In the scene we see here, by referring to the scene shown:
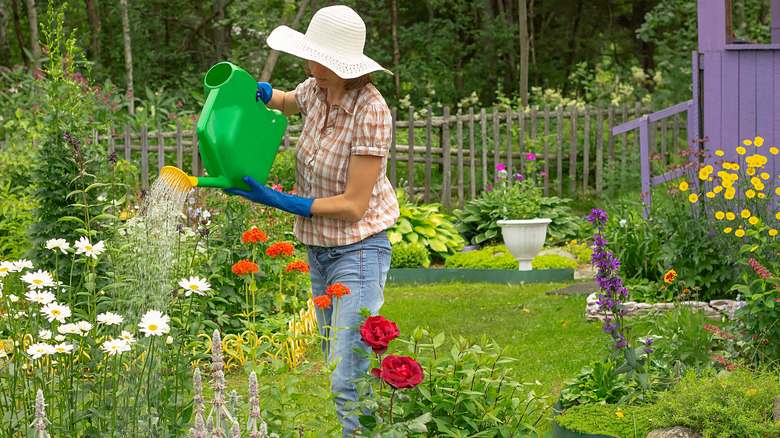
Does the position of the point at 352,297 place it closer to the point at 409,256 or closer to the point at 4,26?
the point at 409,256

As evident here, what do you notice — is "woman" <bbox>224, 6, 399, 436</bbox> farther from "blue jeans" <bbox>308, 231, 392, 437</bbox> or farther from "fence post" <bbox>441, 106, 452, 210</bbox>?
"fence post" <bbox>441, 106, 452, 210</bbox>

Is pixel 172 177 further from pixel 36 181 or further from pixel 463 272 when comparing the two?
pixel 463 272

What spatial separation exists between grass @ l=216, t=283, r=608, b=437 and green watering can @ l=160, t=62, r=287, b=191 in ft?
4.81

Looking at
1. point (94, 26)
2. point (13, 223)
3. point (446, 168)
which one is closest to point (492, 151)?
point (446, 168)

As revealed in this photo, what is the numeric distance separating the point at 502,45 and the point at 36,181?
13.0 meters

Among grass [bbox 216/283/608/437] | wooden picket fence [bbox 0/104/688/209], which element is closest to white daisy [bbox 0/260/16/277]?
grass [bbox 216/283/608/437]

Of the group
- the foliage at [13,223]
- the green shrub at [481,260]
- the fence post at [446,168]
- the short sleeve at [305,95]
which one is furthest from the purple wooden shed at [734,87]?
the fence post at [446,168]

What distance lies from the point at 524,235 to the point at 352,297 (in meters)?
4.45

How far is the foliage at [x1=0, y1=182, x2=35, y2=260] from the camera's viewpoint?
5.14 m

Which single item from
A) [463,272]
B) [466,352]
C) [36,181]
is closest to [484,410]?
[466,352]

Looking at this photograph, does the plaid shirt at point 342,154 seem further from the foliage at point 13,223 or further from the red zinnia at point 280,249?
the foliage at point 13,223

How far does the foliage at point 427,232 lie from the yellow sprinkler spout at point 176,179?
16.0 ft

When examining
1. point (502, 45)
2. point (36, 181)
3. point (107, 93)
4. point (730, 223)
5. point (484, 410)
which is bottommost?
point (484, 410)

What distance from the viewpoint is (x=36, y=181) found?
4008 millimetres
